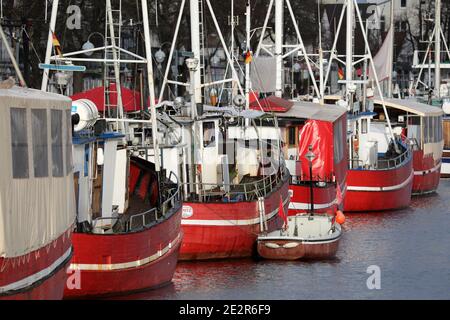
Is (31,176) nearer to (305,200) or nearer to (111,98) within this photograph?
(111,98)

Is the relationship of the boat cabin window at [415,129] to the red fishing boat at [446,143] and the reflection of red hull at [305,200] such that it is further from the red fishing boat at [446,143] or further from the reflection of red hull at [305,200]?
the reflection of red hull at [305,200]

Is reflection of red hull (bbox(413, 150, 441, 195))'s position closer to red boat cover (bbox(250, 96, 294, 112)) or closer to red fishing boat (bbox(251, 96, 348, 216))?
red fishing boat (bbox(251, 96, 348, 216))

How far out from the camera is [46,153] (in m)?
19.4

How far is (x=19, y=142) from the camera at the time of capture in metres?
17.8

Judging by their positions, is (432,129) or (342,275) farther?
(432,129)

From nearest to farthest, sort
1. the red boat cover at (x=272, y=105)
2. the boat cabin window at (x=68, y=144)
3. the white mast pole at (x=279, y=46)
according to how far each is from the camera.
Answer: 1. the boat cabin window at (x=68, y=144)
2. the red boat cover at (x=272, y=105)
3. the white mast pole at (x=279, y=46)

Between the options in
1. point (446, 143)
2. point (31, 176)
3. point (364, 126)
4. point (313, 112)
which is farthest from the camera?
point (446, 143)

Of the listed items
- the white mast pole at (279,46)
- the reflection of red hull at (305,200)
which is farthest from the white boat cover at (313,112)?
the reflection of red hull at (305,200)

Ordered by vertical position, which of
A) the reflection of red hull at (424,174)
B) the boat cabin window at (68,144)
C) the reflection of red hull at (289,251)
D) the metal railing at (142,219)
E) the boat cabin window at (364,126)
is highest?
the boat cabin window at (68,144)

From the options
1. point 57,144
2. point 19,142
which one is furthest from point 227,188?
point 19,142

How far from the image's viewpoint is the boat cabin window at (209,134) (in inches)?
1489

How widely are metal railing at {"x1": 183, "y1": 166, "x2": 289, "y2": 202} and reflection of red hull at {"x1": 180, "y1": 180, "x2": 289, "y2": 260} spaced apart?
37cm

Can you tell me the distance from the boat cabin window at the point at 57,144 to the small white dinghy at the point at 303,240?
1486cm

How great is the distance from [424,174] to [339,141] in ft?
48.0
